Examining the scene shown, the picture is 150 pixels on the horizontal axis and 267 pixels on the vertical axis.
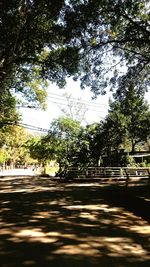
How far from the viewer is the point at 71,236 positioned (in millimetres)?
8031

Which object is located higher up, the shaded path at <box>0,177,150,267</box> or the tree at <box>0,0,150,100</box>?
the tree at <box>0,0,150,100</box>

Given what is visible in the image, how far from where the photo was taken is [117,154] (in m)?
40.5

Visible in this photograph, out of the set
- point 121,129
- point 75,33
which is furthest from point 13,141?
point 75,33

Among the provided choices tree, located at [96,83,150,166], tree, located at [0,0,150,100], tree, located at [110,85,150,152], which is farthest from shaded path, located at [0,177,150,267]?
tree, located at [110,85,150,152]

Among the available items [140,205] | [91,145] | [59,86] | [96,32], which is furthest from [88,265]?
[91,145]

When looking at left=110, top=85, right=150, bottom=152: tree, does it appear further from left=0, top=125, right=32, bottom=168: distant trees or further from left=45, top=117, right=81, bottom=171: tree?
left=0, top=125, right=32, bottom=168: distant trees

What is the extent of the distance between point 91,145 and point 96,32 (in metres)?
23.6

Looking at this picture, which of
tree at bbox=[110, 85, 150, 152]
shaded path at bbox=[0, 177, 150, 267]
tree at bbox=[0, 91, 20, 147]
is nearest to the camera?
shaded path at bbox=[0, 177, 150, 267]

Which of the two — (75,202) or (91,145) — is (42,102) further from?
(75,202)

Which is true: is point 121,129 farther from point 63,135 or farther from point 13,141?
point 13,141

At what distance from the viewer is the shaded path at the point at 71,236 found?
639cm

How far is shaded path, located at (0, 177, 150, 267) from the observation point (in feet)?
21.0

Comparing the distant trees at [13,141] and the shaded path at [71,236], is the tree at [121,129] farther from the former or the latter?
the shaded path at [71,236]

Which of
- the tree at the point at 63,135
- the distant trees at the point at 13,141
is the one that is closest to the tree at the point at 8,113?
the distant trees at the point at 13,141
